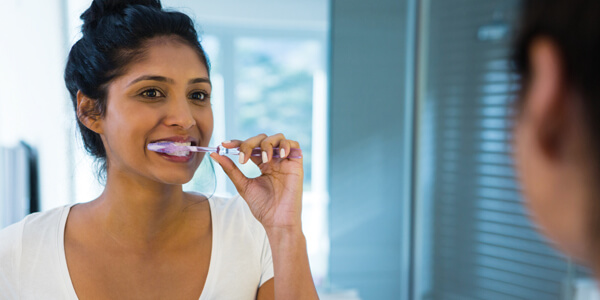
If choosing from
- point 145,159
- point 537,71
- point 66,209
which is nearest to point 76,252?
point 66,209

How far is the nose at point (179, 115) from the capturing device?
38.9 inches

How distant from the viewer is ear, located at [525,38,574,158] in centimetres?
36

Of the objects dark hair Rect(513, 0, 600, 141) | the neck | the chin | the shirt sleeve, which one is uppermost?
dark hair Rect(513, 0, 600, 141)

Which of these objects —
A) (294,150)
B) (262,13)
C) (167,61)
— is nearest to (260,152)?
(294,150)

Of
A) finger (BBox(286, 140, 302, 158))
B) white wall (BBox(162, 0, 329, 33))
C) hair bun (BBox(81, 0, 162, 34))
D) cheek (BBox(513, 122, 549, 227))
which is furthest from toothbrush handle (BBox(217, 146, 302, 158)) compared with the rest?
white wall (BBox(162, 0, 329, 33))

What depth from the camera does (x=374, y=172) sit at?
1826 millimetres

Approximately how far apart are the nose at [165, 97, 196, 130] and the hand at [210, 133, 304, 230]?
85mm

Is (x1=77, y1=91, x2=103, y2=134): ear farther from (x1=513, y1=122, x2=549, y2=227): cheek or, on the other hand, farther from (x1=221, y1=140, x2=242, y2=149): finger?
(x1=513, y1=122, x2=549, y2=227): cheek

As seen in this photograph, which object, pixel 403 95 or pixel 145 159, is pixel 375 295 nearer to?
pixel 403 95

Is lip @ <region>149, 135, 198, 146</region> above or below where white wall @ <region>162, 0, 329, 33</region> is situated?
below

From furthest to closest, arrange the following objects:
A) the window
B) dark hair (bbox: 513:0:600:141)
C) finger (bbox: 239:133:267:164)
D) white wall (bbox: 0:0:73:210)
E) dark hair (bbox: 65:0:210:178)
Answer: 1. the window
2. white wall (bbox: 0:0:73:210)
3. dark hair (bbox: 65:0:210:178)
4. finger (bbox: 239:133:267:164)
5. dark hair (bbox: 513:0:600:141)

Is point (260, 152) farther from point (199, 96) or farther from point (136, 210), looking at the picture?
point (136, 210)

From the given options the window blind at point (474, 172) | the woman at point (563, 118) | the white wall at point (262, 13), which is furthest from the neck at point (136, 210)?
the window blind at point (474, 172)

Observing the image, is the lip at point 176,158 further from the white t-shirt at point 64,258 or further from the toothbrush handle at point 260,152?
the white t-shirt at point 64,258
